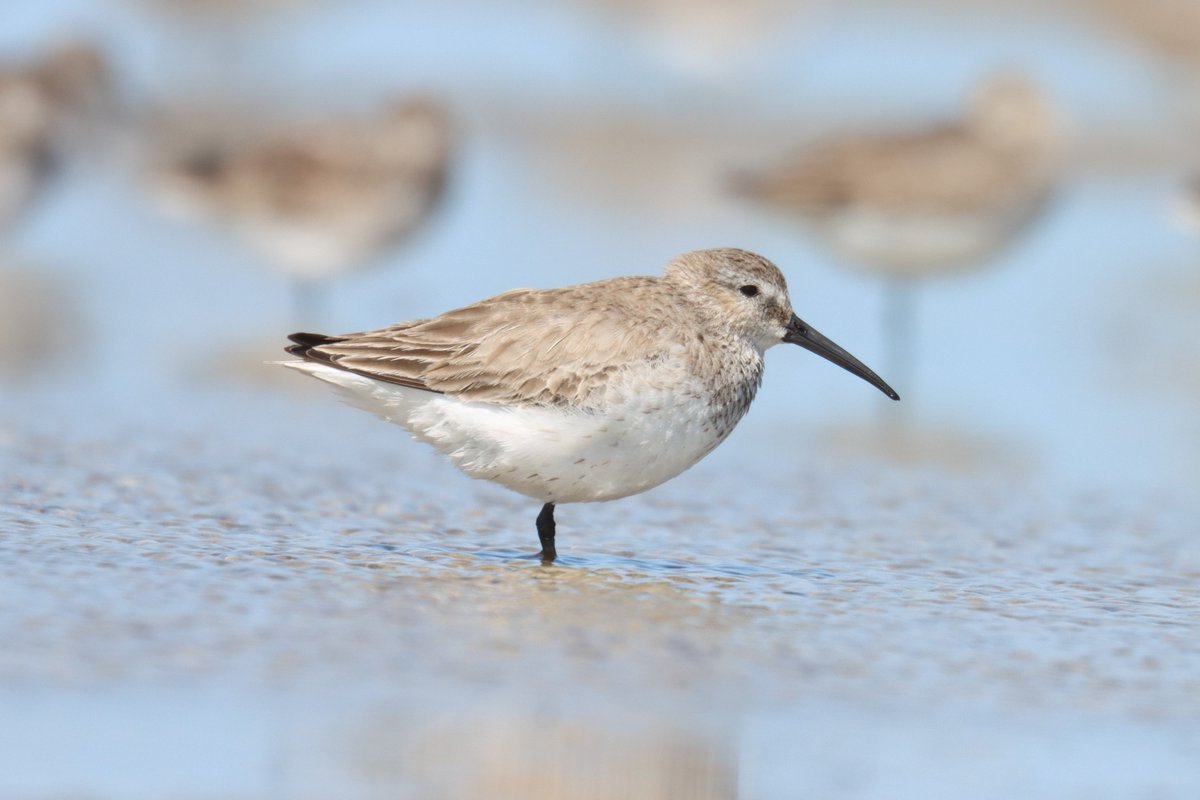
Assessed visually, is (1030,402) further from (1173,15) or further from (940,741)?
(1173,15)

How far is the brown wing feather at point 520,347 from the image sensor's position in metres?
5.81

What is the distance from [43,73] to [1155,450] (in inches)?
347

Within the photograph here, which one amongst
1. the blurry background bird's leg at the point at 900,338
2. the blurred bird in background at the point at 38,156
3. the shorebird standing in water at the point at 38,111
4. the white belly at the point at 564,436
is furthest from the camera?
the shorebird standing in water at the point at 38,111

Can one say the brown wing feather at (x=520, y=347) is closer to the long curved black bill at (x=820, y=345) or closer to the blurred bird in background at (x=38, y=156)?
the long curved black bill at (x=820, y=345)

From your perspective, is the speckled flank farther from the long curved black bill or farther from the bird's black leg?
the long curved black bill

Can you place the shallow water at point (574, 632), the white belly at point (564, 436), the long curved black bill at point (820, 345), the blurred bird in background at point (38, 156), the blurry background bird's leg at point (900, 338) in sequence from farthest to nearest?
the blurred bird in background at point (38, 156)
the blurry background bird's leg at point (900, 338)
the long curved black bill at point (820, 345)
the white belly at point (564, 436)
the shallow water at point (574, 632)

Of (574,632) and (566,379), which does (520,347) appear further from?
(574,632)

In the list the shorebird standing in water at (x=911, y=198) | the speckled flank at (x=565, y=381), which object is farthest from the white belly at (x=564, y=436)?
the shorebird standing in water at (x=911, y=198)

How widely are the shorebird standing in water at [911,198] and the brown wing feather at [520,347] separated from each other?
202 inches

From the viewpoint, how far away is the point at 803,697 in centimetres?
468

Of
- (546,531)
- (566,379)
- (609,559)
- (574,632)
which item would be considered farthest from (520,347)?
(574,632)

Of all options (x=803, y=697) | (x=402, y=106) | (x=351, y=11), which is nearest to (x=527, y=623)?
(x=803, y=697)

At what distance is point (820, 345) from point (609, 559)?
3.74 ft

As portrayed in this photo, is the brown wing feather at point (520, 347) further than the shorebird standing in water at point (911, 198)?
No
